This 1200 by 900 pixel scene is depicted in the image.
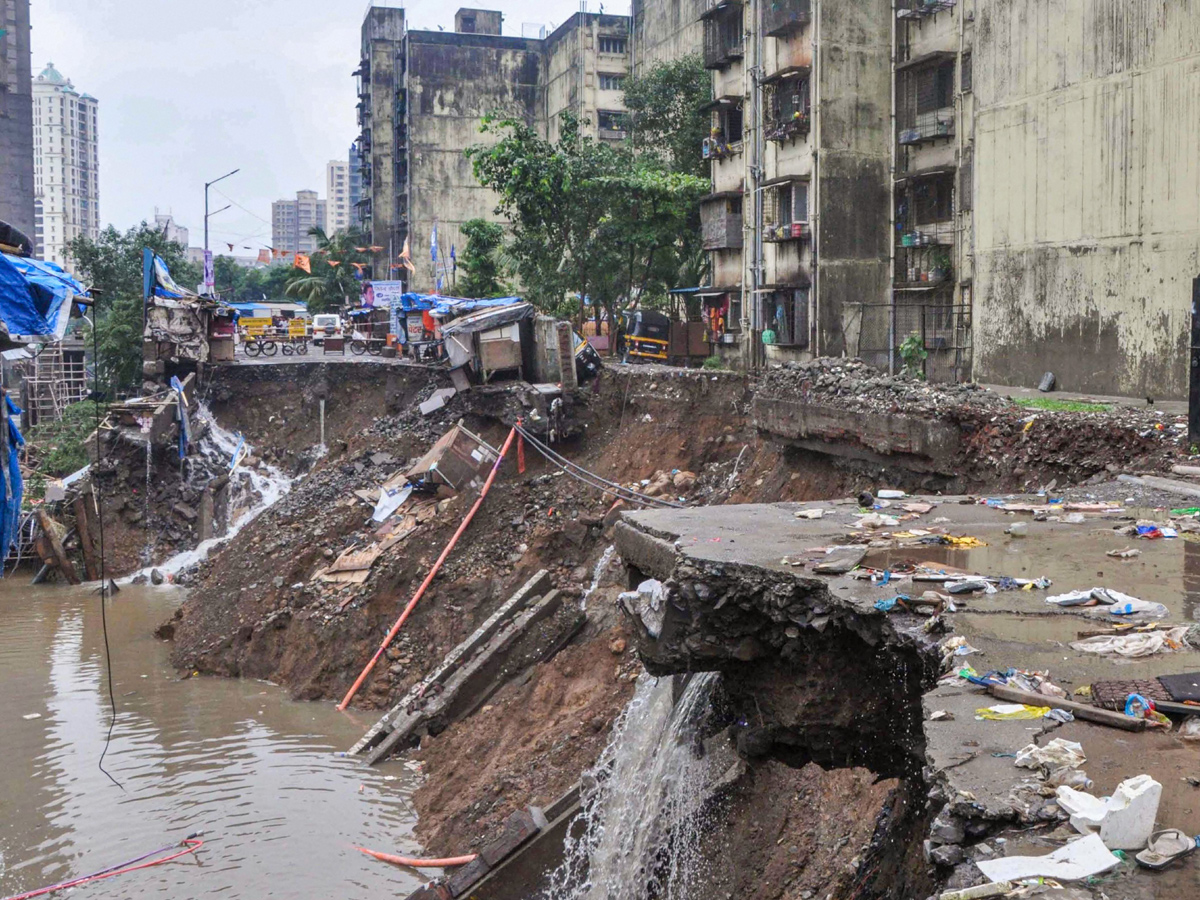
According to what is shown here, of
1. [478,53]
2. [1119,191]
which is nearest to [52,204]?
[478,53]

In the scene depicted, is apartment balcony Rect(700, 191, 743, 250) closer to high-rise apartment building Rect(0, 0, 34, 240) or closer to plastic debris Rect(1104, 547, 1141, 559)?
plastic debris Rect(1104, 547, 1141, 559)

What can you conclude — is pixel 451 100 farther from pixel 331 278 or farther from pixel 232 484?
pixel 232 484

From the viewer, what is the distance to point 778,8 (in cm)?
2977

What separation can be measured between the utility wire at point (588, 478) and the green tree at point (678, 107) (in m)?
20.1

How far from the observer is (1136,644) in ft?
16.6

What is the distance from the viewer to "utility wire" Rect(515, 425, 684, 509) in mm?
16977

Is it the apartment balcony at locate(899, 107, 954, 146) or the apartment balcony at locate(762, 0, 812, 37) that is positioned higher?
the apartment balcony at locate(762, 0, 812, 37)

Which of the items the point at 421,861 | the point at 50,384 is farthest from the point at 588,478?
the point at 50,384

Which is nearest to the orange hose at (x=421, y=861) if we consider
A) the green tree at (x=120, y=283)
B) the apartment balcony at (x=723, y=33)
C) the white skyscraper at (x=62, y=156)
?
the apartment balcony at (x=723, y=33)

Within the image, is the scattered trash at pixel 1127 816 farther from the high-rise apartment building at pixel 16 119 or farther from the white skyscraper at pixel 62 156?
the white skyscraper at pixel 62 156

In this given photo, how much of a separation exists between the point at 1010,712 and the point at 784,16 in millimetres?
28141

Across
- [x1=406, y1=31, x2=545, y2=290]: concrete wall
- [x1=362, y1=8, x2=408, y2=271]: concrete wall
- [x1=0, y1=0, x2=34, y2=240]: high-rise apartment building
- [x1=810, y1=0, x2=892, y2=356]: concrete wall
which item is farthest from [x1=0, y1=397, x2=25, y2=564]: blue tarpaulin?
[x1=362, y1=8, x2=408, y2=271]: concrete wall

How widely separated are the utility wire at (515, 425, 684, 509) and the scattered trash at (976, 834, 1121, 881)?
12.5m

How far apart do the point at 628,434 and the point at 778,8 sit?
1492 centimetres
